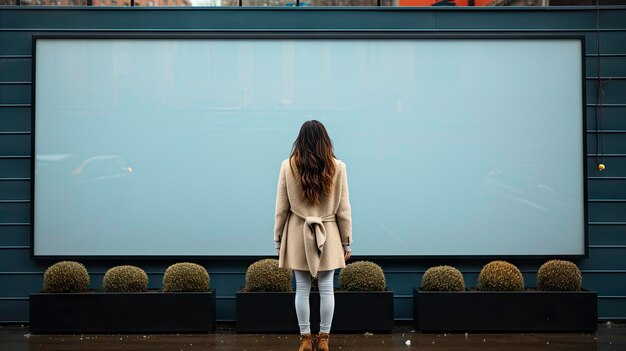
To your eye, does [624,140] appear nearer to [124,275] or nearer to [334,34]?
[334,34]

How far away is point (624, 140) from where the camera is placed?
10508 millimetres

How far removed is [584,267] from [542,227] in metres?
0.65

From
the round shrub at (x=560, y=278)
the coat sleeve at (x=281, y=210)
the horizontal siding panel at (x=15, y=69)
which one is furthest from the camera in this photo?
the horizontal siding panel at (x=15, y=69)

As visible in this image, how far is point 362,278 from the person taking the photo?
9.67 metres

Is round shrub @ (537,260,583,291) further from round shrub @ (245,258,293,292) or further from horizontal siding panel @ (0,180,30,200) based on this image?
horizontal siding panel @ (0,180,30,200)

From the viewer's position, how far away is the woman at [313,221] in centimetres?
761

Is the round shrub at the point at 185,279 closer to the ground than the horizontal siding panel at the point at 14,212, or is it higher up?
closer to the ground

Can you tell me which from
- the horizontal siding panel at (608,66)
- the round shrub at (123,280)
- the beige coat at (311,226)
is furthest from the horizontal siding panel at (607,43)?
the round shrub at (123,280)

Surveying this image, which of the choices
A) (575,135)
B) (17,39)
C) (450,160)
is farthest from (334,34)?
(17,39)

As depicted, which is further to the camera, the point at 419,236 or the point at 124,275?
the point at 419,236

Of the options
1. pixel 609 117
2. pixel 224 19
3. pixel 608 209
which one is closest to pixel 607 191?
pixel 608 209

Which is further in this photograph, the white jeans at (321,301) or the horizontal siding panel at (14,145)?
the horizontal siding panel at (14,145)

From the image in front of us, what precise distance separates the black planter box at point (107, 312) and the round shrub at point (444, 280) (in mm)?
2338

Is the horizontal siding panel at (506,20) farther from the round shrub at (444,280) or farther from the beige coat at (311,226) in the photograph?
the beige coat at (311,226)
